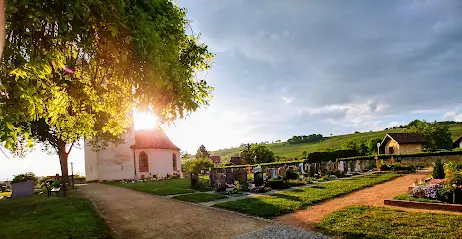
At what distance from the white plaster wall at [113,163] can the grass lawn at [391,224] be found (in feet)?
127

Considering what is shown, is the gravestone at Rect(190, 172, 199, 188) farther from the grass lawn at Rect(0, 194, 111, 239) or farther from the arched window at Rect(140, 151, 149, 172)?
the arched window at Rect(140, 151, 149, 172)

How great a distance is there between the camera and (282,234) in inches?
300

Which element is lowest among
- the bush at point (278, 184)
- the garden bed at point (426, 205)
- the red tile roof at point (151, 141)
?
the bush at point (278, 184)

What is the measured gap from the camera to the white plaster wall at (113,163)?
4206 centimetres

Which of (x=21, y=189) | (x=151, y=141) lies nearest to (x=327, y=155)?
(x=151, y=141)

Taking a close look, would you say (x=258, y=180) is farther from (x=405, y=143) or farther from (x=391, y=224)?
(x=405, y=143)

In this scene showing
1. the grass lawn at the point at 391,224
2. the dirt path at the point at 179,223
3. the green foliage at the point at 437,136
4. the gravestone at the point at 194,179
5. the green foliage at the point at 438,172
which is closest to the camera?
the grass lawn at the point at 391,224

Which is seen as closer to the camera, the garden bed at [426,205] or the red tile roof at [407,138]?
the garden bed at [426,205]

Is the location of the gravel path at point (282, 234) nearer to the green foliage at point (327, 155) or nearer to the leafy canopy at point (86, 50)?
the leafy canopy at point (86, 50)

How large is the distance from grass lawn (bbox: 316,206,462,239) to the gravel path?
20.8 inches

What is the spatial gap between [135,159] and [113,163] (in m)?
3.17

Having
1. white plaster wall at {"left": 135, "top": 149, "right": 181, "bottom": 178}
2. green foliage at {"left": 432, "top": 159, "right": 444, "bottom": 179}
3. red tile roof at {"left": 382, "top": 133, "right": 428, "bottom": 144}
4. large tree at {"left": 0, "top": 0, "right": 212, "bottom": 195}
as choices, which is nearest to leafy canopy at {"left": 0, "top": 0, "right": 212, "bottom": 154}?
large tree at {"left": 0, "top": 0, "right": 212, "bottom": 195}

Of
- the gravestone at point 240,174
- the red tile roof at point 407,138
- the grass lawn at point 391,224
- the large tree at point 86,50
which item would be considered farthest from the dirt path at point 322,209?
the red tile roof at point 407,138

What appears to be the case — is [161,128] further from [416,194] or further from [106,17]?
[416,194]
